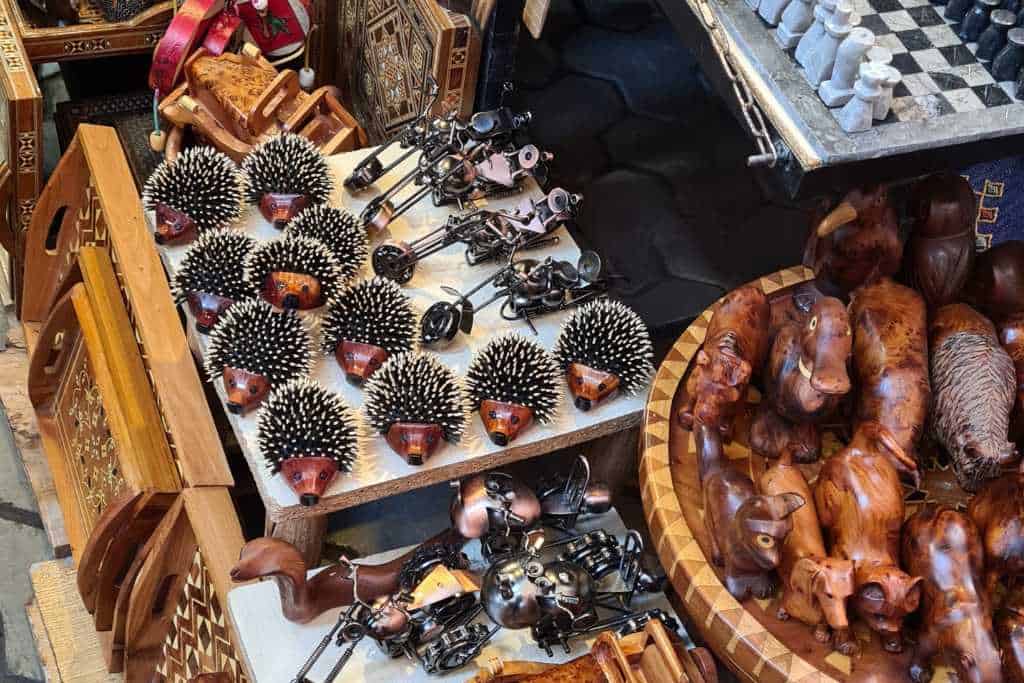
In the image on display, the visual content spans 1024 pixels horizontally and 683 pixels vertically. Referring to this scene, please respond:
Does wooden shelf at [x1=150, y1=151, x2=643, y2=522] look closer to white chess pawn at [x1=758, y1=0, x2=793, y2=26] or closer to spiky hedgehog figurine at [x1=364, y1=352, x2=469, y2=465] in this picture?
spiky hedgehog figurine at [x1=364, y1=352, x2=469, y2=465]

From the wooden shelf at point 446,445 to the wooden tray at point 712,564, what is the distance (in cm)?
18

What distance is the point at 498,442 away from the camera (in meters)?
1.52

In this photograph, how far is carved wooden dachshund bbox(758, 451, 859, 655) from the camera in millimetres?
1147

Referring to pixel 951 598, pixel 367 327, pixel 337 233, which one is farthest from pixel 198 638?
pixel 951 598

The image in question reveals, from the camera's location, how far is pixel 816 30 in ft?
4.07

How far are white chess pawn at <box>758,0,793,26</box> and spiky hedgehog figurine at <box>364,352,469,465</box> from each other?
23.5 inches

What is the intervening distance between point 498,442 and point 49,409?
887 mm

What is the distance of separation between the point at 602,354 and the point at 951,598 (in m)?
0.58

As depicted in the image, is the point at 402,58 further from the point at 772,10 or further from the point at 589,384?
the point at 772,10

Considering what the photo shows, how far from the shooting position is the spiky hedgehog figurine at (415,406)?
4.86ft

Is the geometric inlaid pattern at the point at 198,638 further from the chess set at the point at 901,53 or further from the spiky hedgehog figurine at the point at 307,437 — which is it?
the chess set at the point at 901,53

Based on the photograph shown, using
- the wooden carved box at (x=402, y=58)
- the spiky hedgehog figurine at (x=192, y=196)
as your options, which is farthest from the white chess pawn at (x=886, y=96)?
the spiky hedgehog figurine at (x=192, y=196)

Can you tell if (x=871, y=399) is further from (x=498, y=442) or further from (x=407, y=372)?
(x=407, y=372)

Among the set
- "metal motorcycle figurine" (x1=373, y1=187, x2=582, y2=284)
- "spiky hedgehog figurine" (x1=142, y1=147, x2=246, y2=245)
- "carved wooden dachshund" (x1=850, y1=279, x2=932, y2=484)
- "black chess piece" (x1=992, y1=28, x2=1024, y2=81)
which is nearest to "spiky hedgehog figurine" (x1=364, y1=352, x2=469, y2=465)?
"metal motorcycle figurine" (x1=373, y1=187, x2=582, y2=284)
